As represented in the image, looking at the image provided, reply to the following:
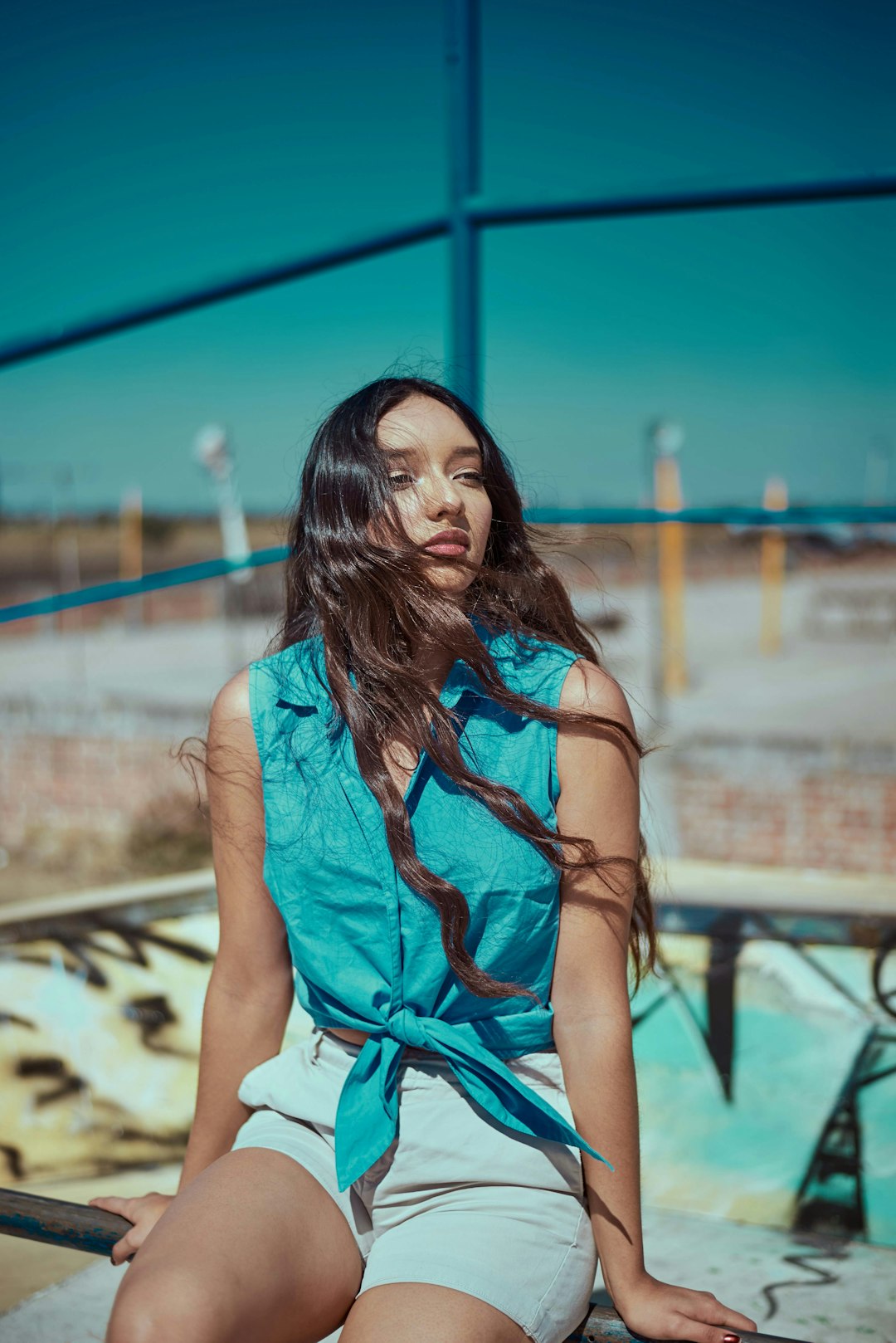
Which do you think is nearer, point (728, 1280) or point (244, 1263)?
point (244, 1263)

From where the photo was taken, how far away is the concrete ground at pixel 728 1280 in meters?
1.95

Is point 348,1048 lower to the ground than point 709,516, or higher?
lower

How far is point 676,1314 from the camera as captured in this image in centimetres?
106

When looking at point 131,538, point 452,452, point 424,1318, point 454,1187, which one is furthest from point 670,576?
point 424,1318

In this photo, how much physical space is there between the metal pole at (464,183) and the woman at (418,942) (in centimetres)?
72

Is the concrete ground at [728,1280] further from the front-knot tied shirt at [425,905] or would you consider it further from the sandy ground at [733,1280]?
the front-knot tied shirt at [425,905]

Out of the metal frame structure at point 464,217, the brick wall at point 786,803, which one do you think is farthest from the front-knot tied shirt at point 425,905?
the brick wall at point 786,803

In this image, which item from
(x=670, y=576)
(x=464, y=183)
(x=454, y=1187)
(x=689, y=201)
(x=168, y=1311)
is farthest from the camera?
(x=670, y=576)

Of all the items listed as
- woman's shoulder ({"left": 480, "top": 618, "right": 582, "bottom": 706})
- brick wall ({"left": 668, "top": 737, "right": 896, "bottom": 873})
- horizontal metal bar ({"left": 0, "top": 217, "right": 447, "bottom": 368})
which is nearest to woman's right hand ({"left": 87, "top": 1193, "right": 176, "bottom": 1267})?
woman's shoulder ({"left": 480, "top": 618, "right": 582, "bottom": 706})

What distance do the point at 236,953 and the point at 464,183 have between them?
4.68 feet

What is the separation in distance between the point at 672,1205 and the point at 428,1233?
68.3 inches

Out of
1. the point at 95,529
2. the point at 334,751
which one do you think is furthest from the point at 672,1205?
the point at 95,529

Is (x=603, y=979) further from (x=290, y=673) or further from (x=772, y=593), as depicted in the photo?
(x=772, y=593)

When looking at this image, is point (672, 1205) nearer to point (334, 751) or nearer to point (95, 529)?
point (334, 751)
